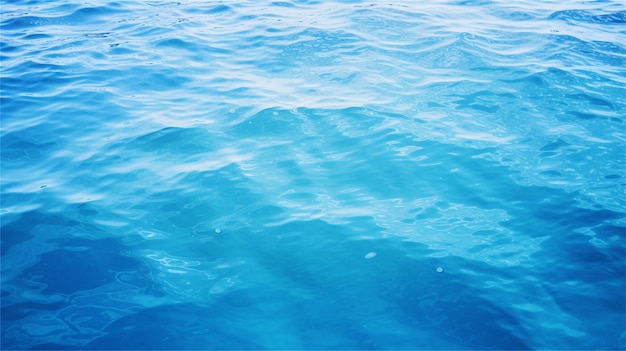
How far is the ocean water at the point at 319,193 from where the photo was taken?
4.14 m

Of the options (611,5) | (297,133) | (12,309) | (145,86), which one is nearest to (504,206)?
(297,133)

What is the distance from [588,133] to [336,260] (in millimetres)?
4885

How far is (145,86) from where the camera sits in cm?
816

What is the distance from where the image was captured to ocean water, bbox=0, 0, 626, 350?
414 centimetres

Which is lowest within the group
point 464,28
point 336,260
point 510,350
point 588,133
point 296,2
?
point 510,350

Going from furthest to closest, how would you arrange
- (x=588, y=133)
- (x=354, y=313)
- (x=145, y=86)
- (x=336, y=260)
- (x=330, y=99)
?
(x=145, y=86) < (x=330, y=99) < (x=588, y=133) < (x=336, y=260) < (x=354, y=313)

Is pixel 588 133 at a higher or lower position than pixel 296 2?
lower

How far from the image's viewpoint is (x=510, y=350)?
3.80 metres

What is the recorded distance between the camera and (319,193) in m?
5.64

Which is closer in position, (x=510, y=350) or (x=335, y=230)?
(x=510, y=350)

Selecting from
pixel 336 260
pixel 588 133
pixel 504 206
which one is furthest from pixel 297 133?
pixel 588 133

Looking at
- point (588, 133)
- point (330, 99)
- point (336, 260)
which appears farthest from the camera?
point (330, 99)

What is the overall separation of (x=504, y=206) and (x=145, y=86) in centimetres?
713

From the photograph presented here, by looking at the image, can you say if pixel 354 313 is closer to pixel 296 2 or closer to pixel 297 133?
pixel 297 133
